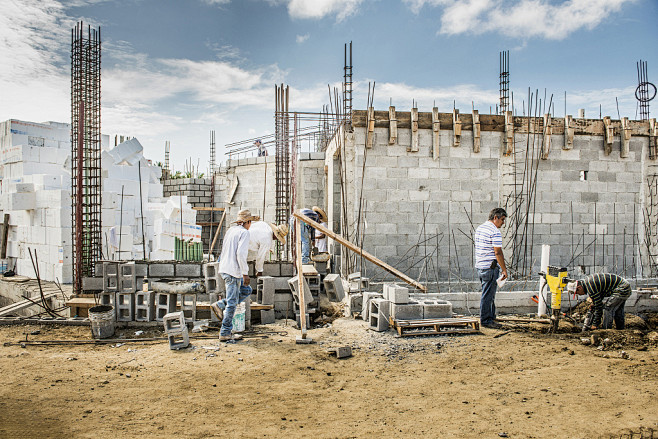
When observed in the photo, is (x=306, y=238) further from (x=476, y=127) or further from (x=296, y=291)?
(x=476, y=127)

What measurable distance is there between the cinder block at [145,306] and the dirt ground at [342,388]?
1.01 meters

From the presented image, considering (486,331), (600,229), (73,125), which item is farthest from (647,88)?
(73,125)

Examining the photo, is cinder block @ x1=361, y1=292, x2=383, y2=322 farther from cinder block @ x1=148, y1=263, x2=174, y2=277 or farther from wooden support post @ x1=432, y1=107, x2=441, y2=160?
wooden support post @ x1=432, y1=107, x2=441, y2=160

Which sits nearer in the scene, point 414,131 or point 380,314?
point 380,314

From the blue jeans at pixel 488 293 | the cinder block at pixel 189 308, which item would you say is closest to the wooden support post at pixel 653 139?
the blue jeans at pixel 488 293

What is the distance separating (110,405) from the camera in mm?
4129

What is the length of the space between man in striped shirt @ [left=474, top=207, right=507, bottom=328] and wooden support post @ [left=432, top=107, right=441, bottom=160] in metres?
3.03

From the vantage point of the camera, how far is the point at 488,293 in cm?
671

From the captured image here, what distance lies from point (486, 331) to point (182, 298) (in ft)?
15.7

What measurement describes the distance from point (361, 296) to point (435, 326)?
1.53m

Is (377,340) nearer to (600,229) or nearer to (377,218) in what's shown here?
(377,218)

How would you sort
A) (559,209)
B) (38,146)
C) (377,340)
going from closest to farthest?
(377,340), (559,209), (38,146)

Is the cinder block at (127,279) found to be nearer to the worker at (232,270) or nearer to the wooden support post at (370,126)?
the worker at (232,270)

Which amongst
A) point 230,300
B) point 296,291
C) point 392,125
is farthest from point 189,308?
point 392,125
